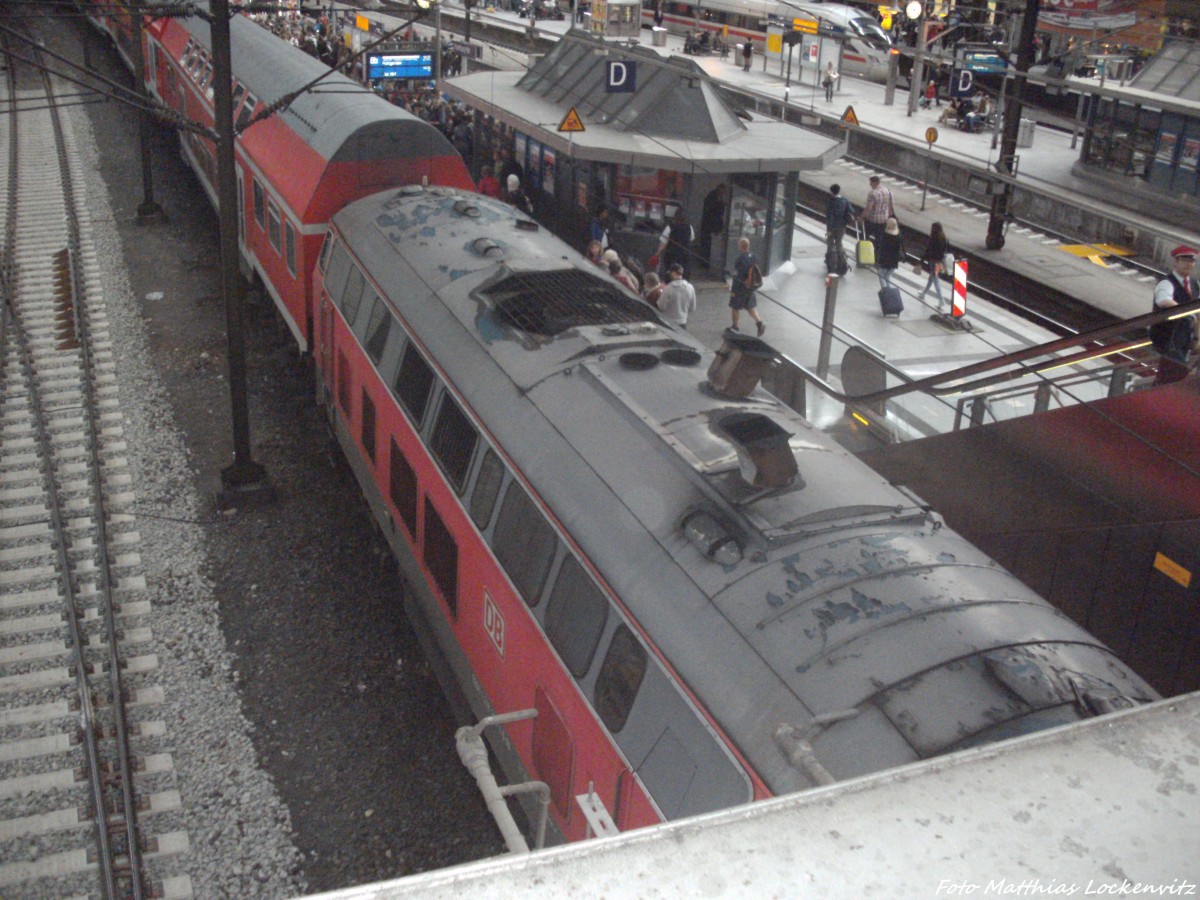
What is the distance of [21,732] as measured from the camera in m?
8.72

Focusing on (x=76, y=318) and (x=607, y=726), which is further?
(x=76, y=318)

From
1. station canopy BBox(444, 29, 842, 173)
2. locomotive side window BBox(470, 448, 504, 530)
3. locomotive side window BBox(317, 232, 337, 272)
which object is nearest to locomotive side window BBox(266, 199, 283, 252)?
locomotive side window BBox(317, 232, 337, 272)

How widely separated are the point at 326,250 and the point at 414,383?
141 inches

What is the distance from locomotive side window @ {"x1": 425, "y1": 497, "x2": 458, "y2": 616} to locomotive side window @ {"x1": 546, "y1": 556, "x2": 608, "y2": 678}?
180cm

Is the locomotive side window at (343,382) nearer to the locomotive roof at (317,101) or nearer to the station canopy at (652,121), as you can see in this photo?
the locomotive roof at (317,101)

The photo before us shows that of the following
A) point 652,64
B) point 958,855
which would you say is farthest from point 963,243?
point 958,855

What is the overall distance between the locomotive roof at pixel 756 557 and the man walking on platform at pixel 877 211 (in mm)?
11212

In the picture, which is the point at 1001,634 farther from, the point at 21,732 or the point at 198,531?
the point at 198,531

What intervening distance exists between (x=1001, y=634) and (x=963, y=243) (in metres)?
19.2

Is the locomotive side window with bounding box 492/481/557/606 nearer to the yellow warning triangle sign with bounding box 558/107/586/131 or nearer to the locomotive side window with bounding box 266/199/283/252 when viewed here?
the locomotive side window with bounding box 266/199/283/252

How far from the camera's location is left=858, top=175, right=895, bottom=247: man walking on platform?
18.8 m

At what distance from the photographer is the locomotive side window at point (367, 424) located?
33.7 feet

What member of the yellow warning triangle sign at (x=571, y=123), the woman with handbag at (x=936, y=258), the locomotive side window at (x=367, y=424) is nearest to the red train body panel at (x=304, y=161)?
the locomotive side window at (x=367, y=424)

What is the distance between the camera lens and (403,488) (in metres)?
9.38
